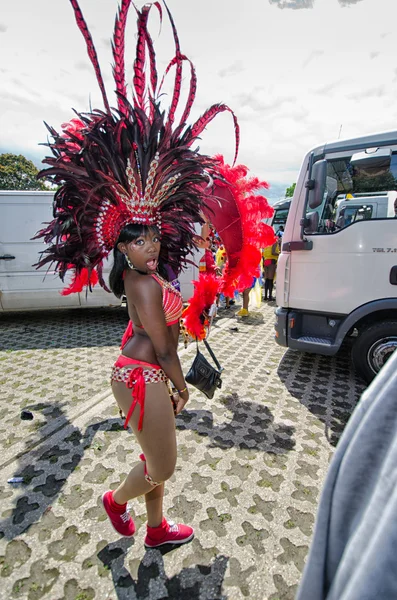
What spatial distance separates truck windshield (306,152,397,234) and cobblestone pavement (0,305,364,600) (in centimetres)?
212

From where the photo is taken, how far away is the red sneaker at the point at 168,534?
6.35 feet

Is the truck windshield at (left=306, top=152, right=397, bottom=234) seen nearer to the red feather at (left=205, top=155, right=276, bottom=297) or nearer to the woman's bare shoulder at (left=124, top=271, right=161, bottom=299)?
the red feather at (left=205, top=155, right=276, bottom=297)

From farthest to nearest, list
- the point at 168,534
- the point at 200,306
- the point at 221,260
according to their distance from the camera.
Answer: the point at 221,260 → the point at 200,306 → the point at 168,534

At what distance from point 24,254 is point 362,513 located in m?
6.75

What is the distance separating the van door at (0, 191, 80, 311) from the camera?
5.97 metres

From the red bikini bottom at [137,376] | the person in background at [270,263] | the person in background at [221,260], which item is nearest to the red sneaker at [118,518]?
the red bikini bottom at [137,376]

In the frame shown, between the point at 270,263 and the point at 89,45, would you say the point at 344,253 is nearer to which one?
the point at 89,45

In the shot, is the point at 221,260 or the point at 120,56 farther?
the point at 221,260

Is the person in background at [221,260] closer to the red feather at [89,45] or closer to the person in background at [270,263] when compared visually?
the person in background at [270,263]

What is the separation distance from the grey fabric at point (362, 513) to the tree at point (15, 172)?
141ft

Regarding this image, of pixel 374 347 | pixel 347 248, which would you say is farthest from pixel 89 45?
pixel 374 347

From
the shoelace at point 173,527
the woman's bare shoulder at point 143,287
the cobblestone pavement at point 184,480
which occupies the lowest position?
the cobblestone pavement at point 184,480

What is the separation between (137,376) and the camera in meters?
1.70

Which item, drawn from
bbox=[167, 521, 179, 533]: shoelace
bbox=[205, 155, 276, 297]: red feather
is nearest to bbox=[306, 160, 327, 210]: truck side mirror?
bbox=[205, 155, 276, 297]: red feather
